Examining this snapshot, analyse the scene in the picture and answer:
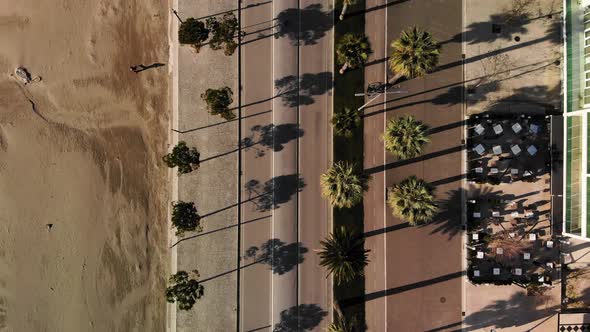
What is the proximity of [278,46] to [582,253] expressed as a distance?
30.8m

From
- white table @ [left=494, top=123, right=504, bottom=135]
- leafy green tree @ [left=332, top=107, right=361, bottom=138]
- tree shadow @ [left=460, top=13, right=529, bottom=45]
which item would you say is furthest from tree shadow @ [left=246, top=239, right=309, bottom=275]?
tree shadow @ [left=460, top=13, right=529, bottom=45]

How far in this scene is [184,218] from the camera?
30094 millimetres

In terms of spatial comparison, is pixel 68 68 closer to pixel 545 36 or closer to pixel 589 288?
pixel 545 36

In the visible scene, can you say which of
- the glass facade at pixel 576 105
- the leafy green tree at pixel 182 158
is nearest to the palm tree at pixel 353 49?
the leafy green tree at pixel 182 158

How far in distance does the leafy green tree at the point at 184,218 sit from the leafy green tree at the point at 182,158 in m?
2.79

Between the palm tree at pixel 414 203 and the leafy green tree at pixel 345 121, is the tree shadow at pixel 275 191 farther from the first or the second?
the palm tree at pixel 414 203

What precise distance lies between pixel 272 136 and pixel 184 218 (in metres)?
9.64

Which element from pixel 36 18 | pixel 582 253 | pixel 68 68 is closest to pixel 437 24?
pixel 582 253

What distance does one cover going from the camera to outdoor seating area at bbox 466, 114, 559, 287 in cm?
3269

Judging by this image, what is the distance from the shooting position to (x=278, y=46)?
3278cm

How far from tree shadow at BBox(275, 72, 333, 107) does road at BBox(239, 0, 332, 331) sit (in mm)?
84

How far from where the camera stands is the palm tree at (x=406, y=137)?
2828cm

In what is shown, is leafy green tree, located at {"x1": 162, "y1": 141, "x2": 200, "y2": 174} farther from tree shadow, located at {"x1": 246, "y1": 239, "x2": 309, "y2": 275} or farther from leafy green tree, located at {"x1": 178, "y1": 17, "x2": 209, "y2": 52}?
tree shadow, located at {"x1": 246, "y1": 239, "x2": 309, "y2": 275}

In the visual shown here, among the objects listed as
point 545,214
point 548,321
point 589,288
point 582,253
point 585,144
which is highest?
point 585,144
